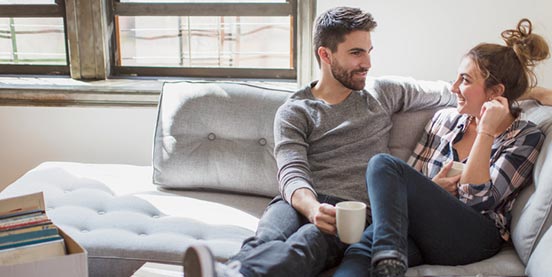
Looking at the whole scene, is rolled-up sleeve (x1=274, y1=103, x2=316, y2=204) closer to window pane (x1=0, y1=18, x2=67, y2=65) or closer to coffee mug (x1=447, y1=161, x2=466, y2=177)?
coffee mug (x1=447, y1=161, x2=466, y2=177)

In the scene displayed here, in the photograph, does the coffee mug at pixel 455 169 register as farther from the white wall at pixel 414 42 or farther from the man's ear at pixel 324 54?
the white wall at pixel 414 42

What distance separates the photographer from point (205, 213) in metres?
2.18

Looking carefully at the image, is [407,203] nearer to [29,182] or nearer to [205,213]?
[205,213]

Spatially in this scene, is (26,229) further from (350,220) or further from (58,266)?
(350,220)

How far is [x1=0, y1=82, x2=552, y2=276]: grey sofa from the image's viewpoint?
1954 millimetres

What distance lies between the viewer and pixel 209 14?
3.08 metres

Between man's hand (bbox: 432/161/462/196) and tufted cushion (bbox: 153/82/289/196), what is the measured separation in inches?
26.2

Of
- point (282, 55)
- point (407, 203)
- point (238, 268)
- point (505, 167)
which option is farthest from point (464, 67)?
point (282, 55)

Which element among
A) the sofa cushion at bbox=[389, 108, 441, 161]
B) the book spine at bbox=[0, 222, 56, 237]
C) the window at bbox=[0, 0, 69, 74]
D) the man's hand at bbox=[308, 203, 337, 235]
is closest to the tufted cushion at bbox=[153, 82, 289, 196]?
the sofa cushion at bbox=[389, 108, 441, 161]

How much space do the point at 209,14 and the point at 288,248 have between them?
1728 millimetres

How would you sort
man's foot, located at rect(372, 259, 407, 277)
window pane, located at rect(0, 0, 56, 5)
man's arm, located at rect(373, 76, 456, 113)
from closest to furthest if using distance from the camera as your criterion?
man's foot, located at rect(372, 259, 407, 277)
man's arm, located at rect(373, 76, 456, 113)
window pane, located at rect(0, 0, 56, 5)

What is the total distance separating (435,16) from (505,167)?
104 cm

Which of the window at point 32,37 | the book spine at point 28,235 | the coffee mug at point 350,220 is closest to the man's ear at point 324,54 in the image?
the coffee mug at point 350,220

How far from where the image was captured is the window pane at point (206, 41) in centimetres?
310
